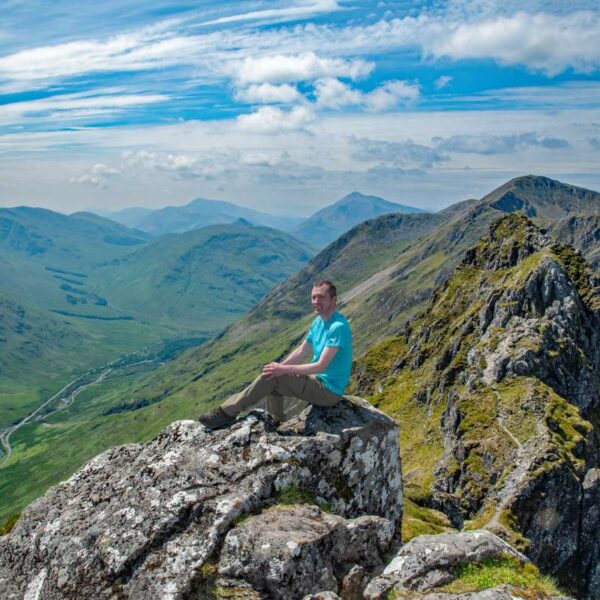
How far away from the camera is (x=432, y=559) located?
64.1ft

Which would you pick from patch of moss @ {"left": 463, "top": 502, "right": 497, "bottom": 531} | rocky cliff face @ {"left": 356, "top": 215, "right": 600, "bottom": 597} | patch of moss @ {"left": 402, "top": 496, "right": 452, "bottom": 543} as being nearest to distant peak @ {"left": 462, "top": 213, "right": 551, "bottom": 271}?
rocky cliff face @ {"left": 356, "top": 215, "right": 600, "bottom": 597}

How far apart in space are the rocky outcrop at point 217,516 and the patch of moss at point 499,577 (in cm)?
353

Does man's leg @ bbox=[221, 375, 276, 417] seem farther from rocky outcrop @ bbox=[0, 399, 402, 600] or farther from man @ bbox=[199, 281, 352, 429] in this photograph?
rocky outcrop @ bbox=[0, 399, 402, 600]

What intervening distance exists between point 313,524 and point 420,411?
117401 mm

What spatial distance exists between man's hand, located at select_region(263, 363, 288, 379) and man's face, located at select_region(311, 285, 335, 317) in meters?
3.10

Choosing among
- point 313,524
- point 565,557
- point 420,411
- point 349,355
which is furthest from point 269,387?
point 420,411

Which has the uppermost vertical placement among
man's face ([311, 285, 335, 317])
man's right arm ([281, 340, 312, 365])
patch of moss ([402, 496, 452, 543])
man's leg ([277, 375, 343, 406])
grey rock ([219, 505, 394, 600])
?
man's face ([311, 285, 335, 317])

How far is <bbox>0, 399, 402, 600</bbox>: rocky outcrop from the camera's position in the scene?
19.0 m

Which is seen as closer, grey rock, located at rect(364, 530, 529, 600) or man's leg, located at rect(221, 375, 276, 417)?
grey rock, located at rect(364, 530, 529, 600)

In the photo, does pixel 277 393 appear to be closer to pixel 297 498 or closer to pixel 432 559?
pixel 297 498

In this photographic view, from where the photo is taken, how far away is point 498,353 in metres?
108

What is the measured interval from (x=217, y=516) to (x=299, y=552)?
325 centimetres

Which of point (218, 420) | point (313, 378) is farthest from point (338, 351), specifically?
point (218, 420)

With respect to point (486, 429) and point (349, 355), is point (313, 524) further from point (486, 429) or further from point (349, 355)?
Answer: point (486, 429)
